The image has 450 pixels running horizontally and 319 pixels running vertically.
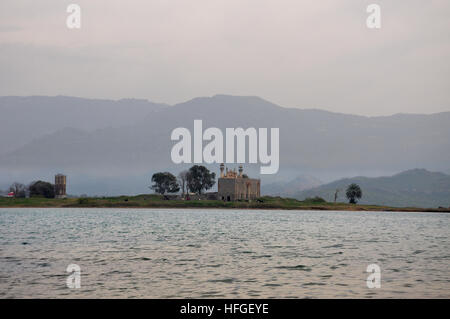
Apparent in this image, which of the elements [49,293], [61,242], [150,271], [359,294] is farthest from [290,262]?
[61,242]

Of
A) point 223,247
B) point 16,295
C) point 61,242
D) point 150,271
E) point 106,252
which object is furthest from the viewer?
point 61,242

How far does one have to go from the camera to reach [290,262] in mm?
47406

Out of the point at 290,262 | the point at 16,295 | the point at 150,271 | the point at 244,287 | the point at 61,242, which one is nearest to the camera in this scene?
the point at 16,295

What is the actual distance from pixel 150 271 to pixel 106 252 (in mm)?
14841

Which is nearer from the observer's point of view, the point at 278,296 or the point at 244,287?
the point at 278,296

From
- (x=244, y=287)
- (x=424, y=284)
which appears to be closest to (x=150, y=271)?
(x=244, y=287)

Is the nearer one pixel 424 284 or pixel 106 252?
pixel 424 284

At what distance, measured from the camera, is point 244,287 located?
34.2 m

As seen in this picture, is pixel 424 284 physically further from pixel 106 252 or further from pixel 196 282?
pixel 106 252
